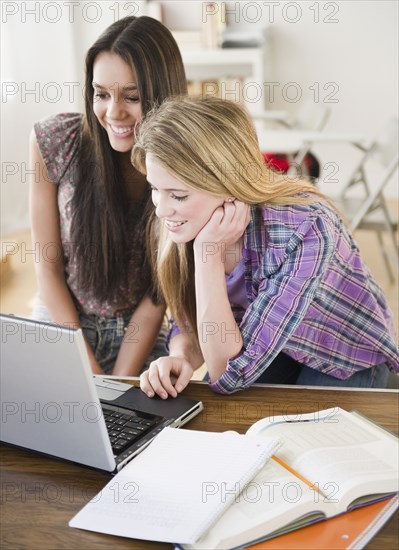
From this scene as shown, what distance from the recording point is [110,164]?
182 centimetres

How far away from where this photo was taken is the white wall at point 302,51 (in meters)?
4.85

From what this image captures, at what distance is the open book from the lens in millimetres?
900

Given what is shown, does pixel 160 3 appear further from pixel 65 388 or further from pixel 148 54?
pixel 65 388

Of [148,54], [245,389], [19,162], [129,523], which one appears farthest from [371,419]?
[19,162]

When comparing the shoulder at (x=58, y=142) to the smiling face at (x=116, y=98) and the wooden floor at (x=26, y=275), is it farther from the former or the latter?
the wooden floor at (x=26, y=275)

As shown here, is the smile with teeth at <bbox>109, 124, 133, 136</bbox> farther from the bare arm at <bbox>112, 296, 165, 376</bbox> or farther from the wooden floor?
the wooden floor

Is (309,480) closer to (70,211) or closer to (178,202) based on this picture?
(178,202)

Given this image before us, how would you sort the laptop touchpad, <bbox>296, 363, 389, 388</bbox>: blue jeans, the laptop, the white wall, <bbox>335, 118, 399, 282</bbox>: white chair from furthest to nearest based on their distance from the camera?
the white wall < <bbox>335, 118, 399, 282</bbox>: white chair < <bbox>296, 363, 389, 388</bbox>: blue jeans < the laptop touchpad < the laptop

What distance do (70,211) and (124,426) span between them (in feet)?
2.80

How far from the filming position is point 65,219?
192 centimetres

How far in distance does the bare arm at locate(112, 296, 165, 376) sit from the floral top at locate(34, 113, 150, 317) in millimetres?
44

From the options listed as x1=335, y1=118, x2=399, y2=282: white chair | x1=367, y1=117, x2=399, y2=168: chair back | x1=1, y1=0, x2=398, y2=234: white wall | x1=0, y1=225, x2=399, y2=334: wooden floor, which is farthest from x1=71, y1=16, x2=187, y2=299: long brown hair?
x1=1, y1=0, x2=398, y2=234: white wall

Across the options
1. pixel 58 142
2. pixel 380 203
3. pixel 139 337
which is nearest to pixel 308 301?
pixel 139 337

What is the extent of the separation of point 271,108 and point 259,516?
189 inches
